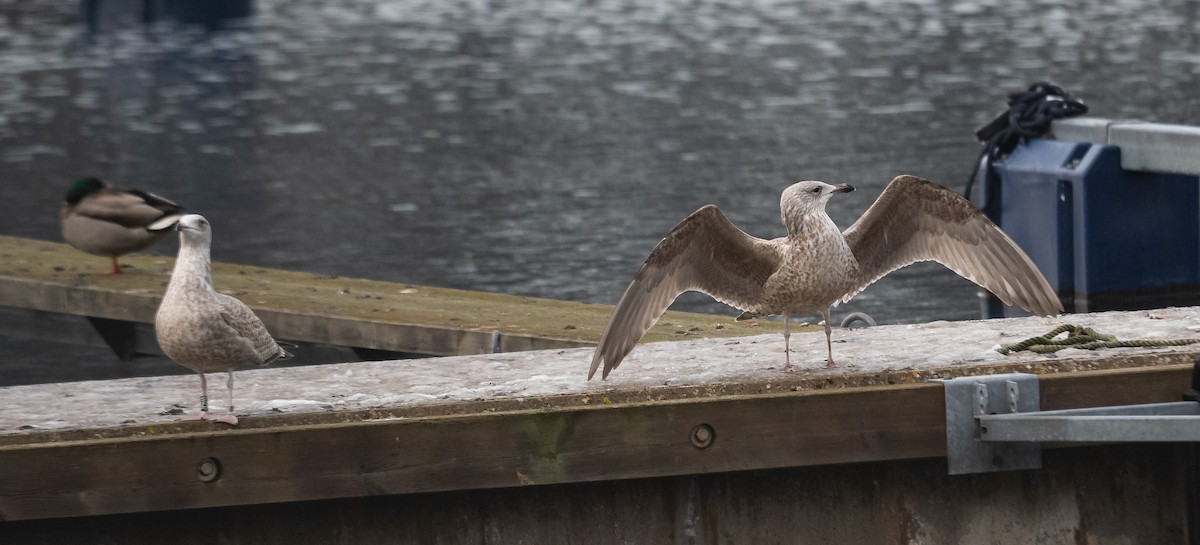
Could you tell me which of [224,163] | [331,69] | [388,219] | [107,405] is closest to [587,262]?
[388,219]

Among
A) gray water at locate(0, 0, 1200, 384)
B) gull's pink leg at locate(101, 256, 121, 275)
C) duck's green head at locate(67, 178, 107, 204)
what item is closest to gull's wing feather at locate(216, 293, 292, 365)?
gull's pink leg at locate(101, 256, 121, 275)

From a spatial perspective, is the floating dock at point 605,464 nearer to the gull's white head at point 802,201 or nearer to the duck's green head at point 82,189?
the gull's white head at point 802,201

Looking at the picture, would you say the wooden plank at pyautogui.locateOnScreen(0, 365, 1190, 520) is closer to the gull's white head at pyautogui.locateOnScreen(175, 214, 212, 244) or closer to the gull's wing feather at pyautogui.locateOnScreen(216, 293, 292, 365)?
the gull's wing feather at pyautogui.locateOnScreen(216, 293, 292, 365)

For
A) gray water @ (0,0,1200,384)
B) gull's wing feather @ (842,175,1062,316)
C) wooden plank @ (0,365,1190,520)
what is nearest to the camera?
wooden plank @ (0,365,1190,520)

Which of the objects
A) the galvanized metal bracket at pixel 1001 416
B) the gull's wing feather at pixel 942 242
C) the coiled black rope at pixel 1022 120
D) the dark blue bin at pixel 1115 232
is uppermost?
the gull's wing feather at pixel 942 242

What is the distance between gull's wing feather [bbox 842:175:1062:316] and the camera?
598 cm

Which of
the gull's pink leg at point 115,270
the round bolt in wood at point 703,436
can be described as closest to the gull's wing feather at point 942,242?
the round bolt in wood at point 703,436

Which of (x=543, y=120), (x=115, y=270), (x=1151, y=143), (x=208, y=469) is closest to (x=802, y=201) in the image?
(x=208, y=469)

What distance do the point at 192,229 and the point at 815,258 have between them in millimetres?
2133

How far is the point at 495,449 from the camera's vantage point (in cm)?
524

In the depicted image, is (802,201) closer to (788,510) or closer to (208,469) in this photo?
(788,510)

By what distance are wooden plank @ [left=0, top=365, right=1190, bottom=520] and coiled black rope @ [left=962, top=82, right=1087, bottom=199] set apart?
531 cm

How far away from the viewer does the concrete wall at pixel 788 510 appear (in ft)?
17.9

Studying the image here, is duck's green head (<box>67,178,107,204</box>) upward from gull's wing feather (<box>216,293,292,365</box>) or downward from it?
downward
